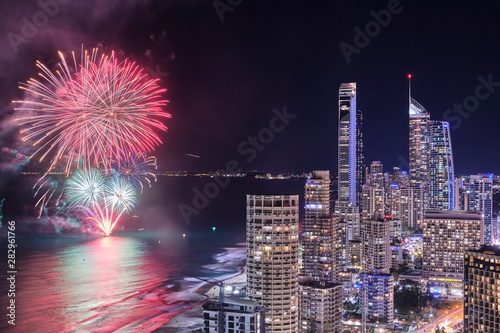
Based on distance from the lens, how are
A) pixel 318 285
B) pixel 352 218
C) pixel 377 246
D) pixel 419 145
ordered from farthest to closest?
1. pixel 419 145
2. pixel 352 218
3. pixel 377 246
4. pixel 318 285

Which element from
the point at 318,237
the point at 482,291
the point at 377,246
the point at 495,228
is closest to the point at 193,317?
the point at 482,291

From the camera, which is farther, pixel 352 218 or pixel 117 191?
pixel 352 218

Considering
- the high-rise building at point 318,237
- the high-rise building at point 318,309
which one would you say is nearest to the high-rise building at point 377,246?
the high-rise building at point 318,237

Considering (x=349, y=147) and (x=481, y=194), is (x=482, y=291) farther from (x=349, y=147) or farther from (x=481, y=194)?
(x=349, y=147)

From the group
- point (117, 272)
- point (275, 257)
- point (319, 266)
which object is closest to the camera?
point (275, 257)

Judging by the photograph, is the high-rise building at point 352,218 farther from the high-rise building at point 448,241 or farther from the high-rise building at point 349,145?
the high-rise building at point 349,145

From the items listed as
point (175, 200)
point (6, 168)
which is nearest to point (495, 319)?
point (6, 168)

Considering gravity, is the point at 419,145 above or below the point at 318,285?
above
